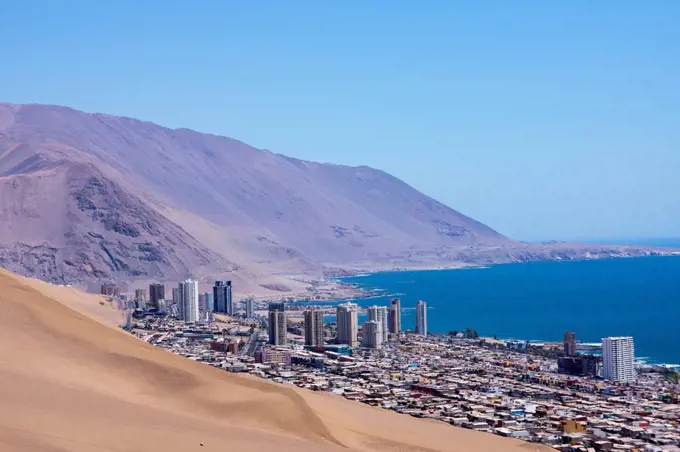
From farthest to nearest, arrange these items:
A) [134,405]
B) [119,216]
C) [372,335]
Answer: [119,216], [372,335], [134,405]

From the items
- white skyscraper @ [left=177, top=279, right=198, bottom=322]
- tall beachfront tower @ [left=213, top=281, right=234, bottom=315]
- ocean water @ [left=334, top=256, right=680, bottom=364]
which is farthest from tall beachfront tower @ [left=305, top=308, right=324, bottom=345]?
tall beachfront tower @ [left=213, top=281, right=234, bottom=315]

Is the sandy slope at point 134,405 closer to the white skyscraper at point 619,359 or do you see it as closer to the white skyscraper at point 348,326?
the white skyscraper at point 619,359

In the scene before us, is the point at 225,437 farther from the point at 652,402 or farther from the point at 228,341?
the point at 228,341

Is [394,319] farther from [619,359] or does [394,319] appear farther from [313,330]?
[619,359]

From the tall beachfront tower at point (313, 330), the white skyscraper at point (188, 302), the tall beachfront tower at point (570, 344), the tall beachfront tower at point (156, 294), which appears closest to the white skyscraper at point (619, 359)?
the tall beachfront tower at point (570, 344)

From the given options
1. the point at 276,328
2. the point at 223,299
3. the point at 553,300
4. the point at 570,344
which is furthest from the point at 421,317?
the point at 553,300

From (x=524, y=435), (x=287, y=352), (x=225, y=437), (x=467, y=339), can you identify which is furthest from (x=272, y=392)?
(x=467, y=339)
